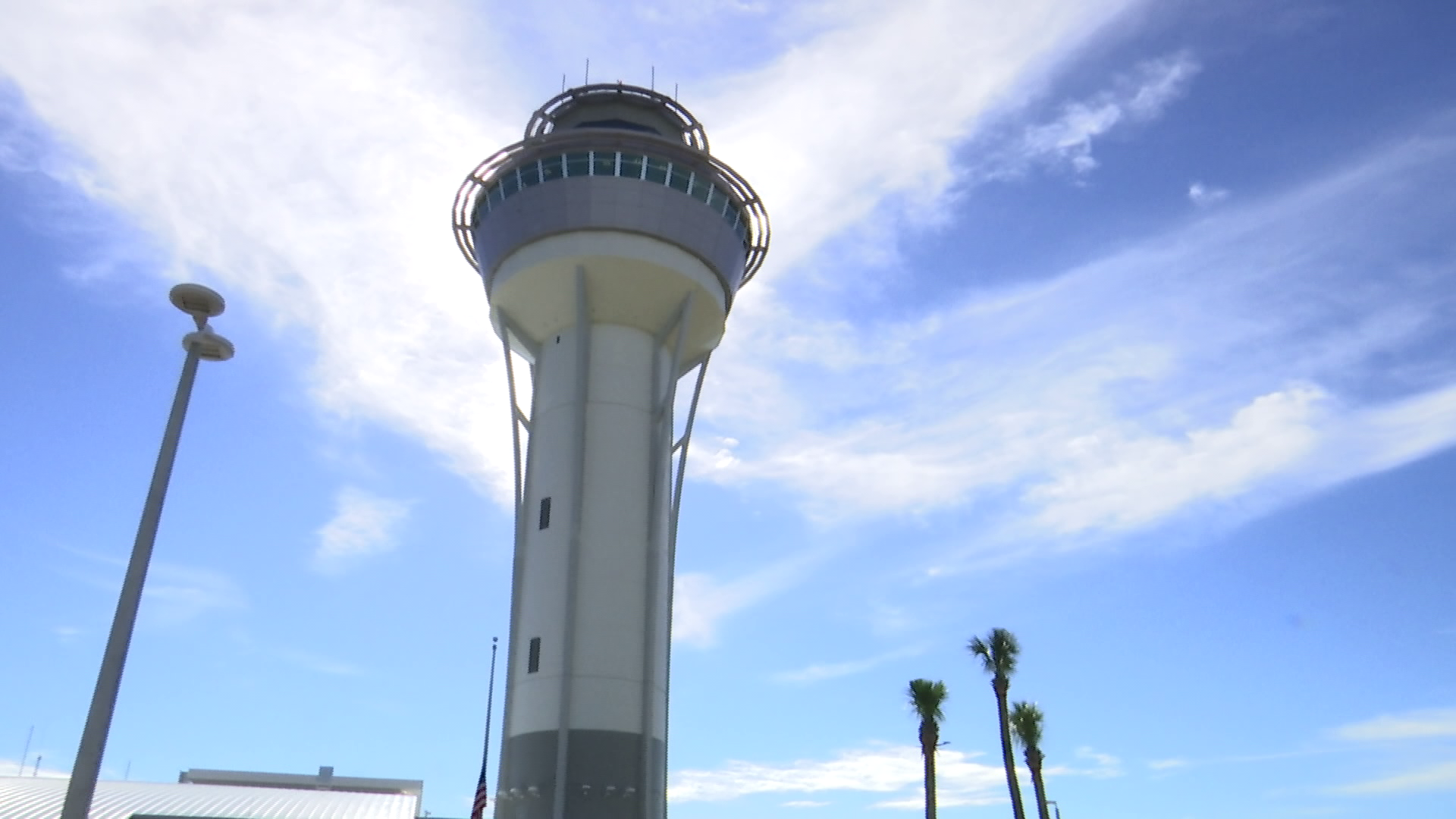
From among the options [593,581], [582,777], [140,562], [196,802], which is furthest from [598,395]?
[140,562]

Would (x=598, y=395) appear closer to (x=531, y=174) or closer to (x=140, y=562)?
(x=531, y=174)

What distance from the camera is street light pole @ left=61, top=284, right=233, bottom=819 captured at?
16516 mm

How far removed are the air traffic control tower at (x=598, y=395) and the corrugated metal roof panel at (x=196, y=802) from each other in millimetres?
6682

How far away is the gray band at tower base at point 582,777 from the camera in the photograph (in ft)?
107

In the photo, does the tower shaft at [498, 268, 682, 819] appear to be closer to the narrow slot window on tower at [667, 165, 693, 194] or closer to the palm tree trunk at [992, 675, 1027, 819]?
the narrow slot window on tower at [667, 165, 693, 194]

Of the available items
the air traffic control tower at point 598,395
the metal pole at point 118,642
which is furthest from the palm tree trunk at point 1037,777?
the metal pole at point 118,642

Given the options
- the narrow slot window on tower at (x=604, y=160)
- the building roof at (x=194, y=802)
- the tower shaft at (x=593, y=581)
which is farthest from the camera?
the narrow slot window on tower at (x=604, y=160)

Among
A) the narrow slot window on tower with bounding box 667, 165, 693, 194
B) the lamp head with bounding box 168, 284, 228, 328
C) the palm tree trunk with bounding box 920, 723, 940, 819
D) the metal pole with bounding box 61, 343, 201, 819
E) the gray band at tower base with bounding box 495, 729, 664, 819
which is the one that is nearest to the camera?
the metal pole with bounding box 61, 343, 201, 819

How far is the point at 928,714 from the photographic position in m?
52.5

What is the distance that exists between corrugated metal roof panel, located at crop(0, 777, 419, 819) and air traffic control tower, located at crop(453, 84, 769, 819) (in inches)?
263

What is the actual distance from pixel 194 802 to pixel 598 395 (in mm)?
19109

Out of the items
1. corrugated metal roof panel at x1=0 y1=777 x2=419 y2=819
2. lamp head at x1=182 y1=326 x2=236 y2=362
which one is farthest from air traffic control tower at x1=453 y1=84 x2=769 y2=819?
lamp head at x1=182 y1=326 x2=236 y2=362

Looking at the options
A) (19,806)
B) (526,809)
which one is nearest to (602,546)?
(526,809)

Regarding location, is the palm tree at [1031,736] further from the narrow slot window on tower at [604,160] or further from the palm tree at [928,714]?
the narrow slot window on tower at [604,160]
